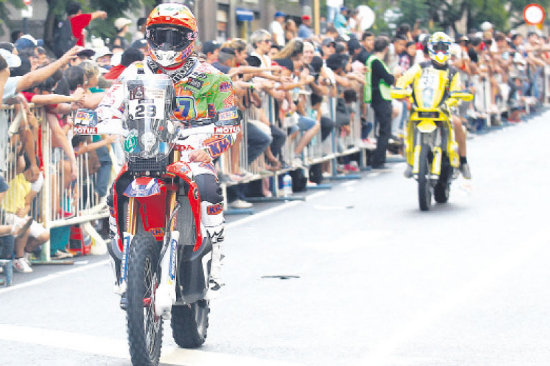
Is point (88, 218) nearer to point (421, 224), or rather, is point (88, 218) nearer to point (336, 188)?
point (421, 224)

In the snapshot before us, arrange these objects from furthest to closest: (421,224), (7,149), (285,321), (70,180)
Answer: (421,224) → (70,180) → (7,149) → (285,321)

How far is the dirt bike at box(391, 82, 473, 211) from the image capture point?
16266mm

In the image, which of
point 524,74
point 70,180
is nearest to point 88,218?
point 70,180

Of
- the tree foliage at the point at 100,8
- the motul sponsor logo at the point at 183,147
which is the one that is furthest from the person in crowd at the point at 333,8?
the motul sponsor logo at the point at 183,147

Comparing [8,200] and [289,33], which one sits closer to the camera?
[8,200]

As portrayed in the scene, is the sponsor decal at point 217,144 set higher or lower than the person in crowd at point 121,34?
lower

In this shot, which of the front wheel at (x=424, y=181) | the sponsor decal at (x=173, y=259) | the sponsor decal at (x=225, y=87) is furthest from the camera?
the front wheel at (x=424, y=181)

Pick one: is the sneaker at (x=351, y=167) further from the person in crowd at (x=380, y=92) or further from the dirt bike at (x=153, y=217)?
the dirt bike at (x=153, y=217)

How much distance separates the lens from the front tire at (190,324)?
814cm

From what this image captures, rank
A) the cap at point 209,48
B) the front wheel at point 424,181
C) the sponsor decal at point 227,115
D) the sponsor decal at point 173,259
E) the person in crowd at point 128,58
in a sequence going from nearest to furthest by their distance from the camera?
the sponsor decal at point 173,259 < the sponsor decal at point 227,115 < the person in crowd at point 128,58 < the front wheel at point 424,181 < the cap at point 209,48

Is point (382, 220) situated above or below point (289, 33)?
below

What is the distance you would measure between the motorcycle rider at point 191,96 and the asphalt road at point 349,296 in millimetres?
816

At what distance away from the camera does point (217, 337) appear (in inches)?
343

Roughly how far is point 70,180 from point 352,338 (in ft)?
17.9
